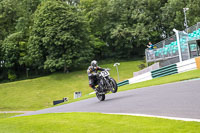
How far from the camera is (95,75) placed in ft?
43.8

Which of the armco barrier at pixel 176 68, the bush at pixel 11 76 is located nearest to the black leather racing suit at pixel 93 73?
the armco barrier at pixel 176 68

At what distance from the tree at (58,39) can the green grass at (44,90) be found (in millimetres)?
2831

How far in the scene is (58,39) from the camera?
5272cm

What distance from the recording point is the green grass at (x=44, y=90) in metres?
34.4

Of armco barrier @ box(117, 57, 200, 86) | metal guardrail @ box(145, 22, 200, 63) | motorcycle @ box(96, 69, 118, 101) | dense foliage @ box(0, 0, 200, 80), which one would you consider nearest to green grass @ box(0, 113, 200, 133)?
motorcycle @ box(96, 69, 118, 101)

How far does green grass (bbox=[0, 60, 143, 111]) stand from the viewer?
113 ft

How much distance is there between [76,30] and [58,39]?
435 cm

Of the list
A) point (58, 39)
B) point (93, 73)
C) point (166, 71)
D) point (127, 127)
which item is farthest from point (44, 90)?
point (127, 127)

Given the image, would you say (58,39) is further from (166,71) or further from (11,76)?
(166,71)

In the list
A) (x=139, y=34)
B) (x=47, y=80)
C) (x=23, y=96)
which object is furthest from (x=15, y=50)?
(x=139, y=34)

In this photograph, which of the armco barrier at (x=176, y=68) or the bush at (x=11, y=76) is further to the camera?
the bush at (x=11, y=76)

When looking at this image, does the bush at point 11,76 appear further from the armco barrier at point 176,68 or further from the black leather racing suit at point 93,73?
the black leather racing suit at point 93,73

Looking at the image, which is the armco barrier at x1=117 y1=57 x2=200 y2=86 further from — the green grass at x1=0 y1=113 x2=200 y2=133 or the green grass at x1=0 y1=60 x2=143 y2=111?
the green grass at x1=0 y1=60 x2=143 y2=111

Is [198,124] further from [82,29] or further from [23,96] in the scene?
[82,29]
